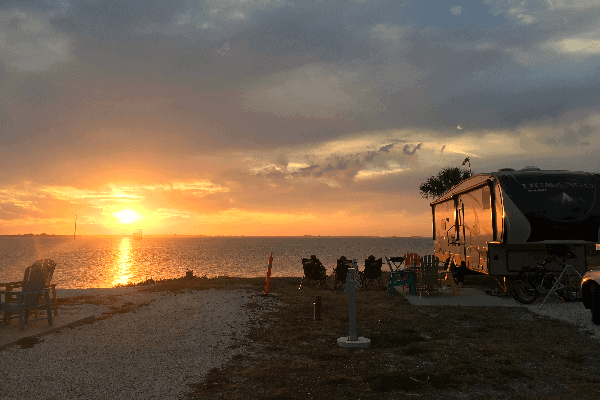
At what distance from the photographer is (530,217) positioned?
10.3m

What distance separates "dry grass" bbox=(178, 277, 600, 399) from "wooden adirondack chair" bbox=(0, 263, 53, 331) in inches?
150

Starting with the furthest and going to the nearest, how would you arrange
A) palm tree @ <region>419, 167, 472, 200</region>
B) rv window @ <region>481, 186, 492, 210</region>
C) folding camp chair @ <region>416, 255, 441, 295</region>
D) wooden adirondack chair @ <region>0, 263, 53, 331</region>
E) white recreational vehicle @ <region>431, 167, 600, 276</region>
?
palm tree @ <region>419, 167, 472, 200</region> → folding camp chair @ <region>416, 255, 441, 295</region> → rv window @ <region>481, 186, 492, 210</region> → white recreational vehicle @ <region>431, 167, 600, 276</region> → wooden adirondack chair @ <region>0, 263, 53, 331</region>

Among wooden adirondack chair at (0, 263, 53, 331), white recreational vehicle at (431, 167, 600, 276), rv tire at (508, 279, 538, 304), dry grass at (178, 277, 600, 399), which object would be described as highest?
white recreational vehicle at (431, 167, 600, 276)

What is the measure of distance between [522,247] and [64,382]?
10.8 meters

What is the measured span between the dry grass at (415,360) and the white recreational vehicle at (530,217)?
2.07 metres

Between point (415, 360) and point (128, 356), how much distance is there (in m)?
4.11

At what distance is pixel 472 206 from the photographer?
41.3 feet

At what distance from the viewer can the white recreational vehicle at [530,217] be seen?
33.8 feet

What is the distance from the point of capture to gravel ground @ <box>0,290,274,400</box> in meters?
4.84

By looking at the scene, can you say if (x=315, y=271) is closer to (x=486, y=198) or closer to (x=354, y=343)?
(x=486, y=198)

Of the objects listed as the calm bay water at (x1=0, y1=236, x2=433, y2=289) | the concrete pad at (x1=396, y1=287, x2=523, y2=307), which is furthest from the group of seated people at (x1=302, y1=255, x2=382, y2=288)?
the calm bay water at (x1=0, y1=236, x2=433, y2=289)

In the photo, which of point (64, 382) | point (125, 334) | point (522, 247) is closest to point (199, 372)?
point (64, 382)

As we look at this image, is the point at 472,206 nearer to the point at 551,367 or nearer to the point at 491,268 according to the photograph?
the point at 491,268

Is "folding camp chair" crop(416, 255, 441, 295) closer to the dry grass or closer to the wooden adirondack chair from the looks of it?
the dry grass
